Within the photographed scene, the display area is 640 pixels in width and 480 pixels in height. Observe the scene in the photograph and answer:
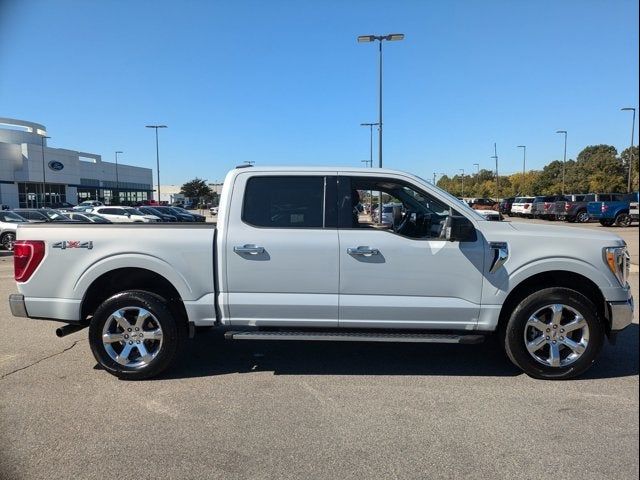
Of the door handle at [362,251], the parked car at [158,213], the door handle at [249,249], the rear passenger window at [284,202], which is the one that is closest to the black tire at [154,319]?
the door handle at [249,249]

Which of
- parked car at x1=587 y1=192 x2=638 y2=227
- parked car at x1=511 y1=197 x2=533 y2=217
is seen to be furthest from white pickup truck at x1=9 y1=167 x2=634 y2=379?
parked car at x1=511 y1=197 x2=533 y2=217

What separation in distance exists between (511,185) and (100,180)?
80.2m

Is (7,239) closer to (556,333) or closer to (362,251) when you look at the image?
(362,251)

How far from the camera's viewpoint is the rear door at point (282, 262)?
4398 mm

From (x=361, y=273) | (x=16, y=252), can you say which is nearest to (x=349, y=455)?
(x=361, y=273)

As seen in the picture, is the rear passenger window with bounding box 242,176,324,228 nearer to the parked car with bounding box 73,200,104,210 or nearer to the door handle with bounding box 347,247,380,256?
the door handle with bounding box 347,247,380,256

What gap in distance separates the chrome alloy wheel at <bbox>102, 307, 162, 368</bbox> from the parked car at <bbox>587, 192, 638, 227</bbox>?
30416mm

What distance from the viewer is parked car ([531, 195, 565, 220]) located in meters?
34.3

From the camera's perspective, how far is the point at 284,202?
4.59 metres

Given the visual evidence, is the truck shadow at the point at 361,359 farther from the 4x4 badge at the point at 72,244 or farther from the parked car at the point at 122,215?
Result: the parked car at the point at 122,215

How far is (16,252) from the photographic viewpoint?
461 centimetres

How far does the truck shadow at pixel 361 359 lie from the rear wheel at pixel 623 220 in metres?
26.8

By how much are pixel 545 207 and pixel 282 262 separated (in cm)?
3490

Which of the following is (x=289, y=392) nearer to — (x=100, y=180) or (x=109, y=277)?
(x=109, y=277)
